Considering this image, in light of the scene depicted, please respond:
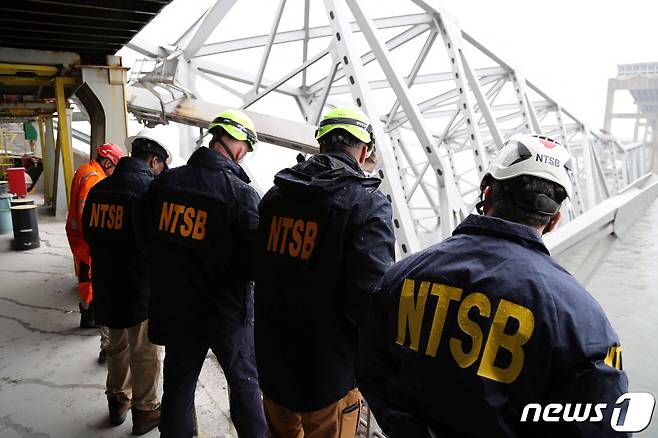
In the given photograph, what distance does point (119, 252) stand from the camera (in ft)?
9.05

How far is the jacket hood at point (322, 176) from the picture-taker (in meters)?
1.64

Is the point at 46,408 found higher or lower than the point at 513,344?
lower

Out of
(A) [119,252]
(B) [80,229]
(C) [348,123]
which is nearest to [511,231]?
(C) [348,123]

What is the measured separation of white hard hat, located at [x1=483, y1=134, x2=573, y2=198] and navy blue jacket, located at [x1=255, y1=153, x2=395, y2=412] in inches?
22.0

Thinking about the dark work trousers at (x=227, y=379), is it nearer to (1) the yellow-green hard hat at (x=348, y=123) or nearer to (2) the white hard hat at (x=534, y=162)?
(1) the yellow-green hard hat at (x=348, y=123)

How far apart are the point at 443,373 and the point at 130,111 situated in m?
6.27

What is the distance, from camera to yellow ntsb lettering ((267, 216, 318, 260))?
167 cm

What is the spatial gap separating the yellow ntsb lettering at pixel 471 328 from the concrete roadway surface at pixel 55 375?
209 cm

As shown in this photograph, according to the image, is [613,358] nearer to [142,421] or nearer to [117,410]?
[142,421]

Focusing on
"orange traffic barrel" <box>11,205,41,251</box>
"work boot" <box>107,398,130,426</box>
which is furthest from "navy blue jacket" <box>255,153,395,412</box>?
"orange traffic barrel" <box>11,205,41,251</box>

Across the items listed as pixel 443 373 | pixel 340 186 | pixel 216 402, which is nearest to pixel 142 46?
pixel 216 402

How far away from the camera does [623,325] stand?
727cm

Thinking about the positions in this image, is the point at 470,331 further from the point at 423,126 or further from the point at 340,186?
the point at 423,126

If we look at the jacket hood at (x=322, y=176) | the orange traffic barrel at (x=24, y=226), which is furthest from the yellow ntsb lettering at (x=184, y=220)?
the orange traffic barrel at (x=24, y=226)
